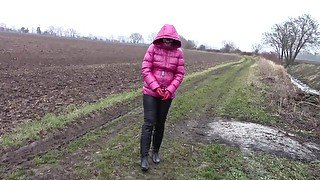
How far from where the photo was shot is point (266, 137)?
30.9 ft

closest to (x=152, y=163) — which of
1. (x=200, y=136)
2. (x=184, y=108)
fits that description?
(x=200, y=136)

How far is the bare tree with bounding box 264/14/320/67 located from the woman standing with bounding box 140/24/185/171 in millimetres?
62631

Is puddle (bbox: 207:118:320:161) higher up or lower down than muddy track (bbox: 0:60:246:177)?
lower down

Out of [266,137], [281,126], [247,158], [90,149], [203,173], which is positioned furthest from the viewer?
[281,126]

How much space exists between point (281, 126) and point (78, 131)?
20.9 ft

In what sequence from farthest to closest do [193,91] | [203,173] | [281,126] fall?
[193,91] < [281,126] < [203,173]

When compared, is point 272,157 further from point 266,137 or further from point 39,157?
point 39,157

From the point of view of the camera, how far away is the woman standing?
5625 mm

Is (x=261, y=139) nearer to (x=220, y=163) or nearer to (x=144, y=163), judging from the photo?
(x=220, y=163)

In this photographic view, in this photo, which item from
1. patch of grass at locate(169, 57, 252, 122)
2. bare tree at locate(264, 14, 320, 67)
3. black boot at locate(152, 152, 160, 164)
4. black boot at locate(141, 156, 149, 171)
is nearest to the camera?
black boot at locate(141, 156, 149, 171)

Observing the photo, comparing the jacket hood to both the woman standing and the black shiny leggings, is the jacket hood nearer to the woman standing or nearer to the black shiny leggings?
the woman standing

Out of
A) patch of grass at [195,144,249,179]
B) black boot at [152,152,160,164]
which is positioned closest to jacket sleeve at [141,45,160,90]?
black boot at [152,152,160,164]

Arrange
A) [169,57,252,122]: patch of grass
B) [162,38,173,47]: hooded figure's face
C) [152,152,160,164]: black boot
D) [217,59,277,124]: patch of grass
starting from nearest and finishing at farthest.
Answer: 1. [162,38,173,47]: hooded figure's face
2. [152,152,160,164]: black boot
3. [169,57,252,122]: patch of grass
4. [217,59,277,124]: patch of grass

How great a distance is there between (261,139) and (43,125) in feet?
17.9
